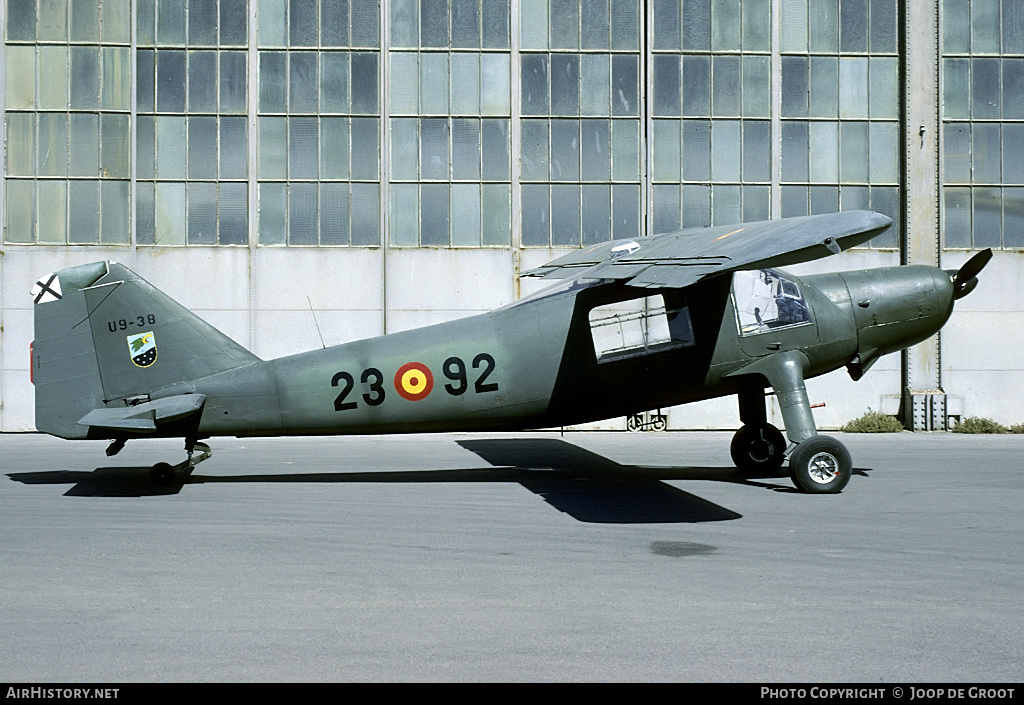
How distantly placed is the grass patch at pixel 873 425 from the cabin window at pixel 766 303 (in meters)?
9.79

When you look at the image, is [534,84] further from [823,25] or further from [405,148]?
[823,25]

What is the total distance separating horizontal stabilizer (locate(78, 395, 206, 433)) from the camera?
10.9 meters

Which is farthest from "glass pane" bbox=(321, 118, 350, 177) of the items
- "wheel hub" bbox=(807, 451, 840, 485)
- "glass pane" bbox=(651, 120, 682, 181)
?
"wheel hub" bbox=(807, 451, 840, 485)

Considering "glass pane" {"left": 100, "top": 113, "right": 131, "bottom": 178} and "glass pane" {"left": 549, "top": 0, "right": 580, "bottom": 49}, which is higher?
"glass pane" {"left": 549, "top": 0, "right": 580, "bottom": 49}

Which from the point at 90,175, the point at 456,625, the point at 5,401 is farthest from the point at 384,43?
the point at 456,625

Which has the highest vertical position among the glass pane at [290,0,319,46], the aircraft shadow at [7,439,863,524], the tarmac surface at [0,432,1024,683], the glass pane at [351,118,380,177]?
the glass pane at [290,0,319,46]

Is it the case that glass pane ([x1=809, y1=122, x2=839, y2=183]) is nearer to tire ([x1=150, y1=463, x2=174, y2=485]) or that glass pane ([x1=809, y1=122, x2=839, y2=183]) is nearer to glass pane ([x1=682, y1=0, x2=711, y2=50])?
glass pane ([x1=682, y1=0, x2=711, y2=50])

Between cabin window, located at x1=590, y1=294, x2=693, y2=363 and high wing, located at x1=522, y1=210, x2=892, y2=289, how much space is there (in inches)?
30.8

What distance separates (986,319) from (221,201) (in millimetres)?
17042

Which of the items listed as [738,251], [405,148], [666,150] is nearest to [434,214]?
[405,148]

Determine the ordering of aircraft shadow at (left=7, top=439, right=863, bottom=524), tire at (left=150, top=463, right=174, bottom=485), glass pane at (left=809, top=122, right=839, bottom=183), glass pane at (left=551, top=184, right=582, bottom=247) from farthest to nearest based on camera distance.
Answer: glass pane at (left=809, top=122, right=839, bottom=183), glass pane at (left=551, top=184, right=582, bottom=247), tire at (left=150, top=463, right=174, bottom=485), aircraft shadow at (left=7, top=439, right=863, bottom=524)

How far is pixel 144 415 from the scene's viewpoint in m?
11.1

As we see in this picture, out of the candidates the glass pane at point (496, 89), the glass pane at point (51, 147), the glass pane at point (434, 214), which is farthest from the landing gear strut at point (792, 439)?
the glass pane at point (51, 147)

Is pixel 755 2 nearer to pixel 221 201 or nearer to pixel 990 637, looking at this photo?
pixel 221 201
